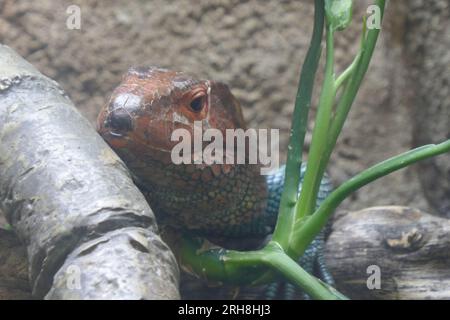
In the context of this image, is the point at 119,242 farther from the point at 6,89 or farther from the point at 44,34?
the point at 44,34

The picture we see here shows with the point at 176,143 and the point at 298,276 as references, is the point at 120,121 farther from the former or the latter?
the point at 298,276

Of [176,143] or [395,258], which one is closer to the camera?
[176,143]

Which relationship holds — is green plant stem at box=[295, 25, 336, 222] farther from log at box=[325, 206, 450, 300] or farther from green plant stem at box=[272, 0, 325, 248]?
log at box=[325, 206, 450, 300]

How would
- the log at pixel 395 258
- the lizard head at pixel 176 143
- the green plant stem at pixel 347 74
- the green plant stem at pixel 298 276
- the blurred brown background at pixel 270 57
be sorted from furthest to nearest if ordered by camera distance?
the blurred brown background at pixel 270 57 → the log at pixel 395 258 → the green plant stem at pixel 347 74 → the lizard head at pixel 176 143 → the green plant stem at pixel 298 276

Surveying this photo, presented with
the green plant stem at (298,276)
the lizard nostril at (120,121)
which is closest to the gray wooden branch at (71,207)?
the lizard nostril at (120,121)

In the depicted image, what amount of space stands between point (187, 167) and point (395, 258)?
0.66 m

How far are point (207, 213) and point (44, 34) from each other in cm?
112

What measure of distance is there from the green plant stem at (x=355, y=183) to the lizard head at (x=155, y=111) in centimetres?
37

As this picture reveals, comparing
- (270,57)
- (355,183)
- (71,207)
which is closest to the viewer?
(71,207)

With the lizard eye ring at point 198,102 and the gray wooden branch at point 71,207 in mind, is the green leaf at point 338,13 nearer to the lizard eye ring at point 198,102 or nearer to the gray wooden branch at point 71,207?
the lizard eye ring at point 198,102

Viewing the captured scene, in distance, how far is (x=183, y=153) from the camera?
5.54 ft

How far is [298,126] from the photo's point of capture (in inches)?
67.6

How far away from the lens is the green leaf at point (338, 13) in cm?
173

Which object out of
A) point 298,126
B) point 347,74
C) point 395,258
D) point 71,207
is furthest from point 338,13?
point 71,207
